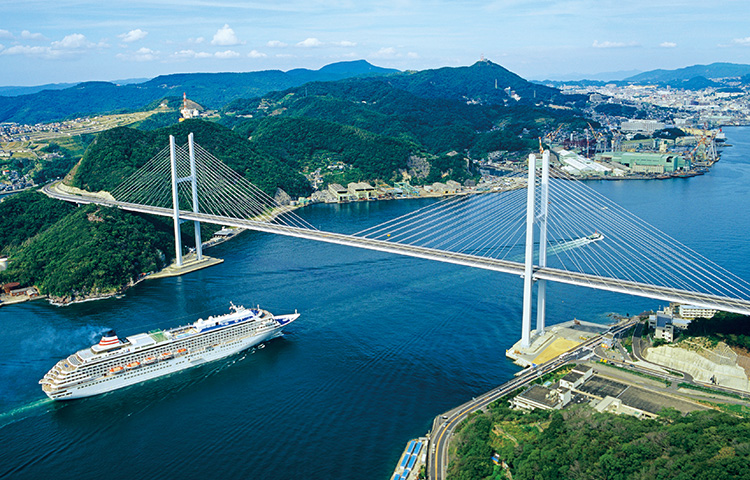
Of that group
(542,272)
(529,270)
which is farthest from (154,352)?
(542,272)

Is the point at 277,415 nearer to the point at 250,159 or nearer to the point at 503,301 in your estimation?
the point at 503,301

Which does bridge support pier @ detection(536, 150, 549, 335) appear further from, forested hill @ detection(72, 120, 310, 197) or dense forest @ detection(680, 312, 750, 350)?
forested hill @ detection(72, 120, 310, 197)

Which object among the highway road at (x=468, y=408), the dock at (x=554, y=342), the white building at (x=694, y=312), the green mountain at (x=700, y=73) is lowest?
the highway road at (x=468, y=408)

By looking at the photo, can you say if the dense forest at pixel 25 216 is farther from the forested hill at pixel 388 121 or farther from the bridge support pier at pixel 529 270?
the bridge support pier at pixel 529 270

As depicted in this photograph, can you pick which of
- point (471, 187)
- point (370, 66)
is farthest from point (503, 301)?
point (370, 66)

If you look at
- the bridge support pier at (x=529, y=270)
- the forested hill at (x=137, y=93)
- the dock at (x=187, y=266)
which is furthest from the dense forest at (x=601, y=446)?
the forested hill at (x=137, y=93)

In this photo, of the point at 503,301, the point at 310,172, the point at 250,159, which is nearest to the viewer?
the point at 503,301
